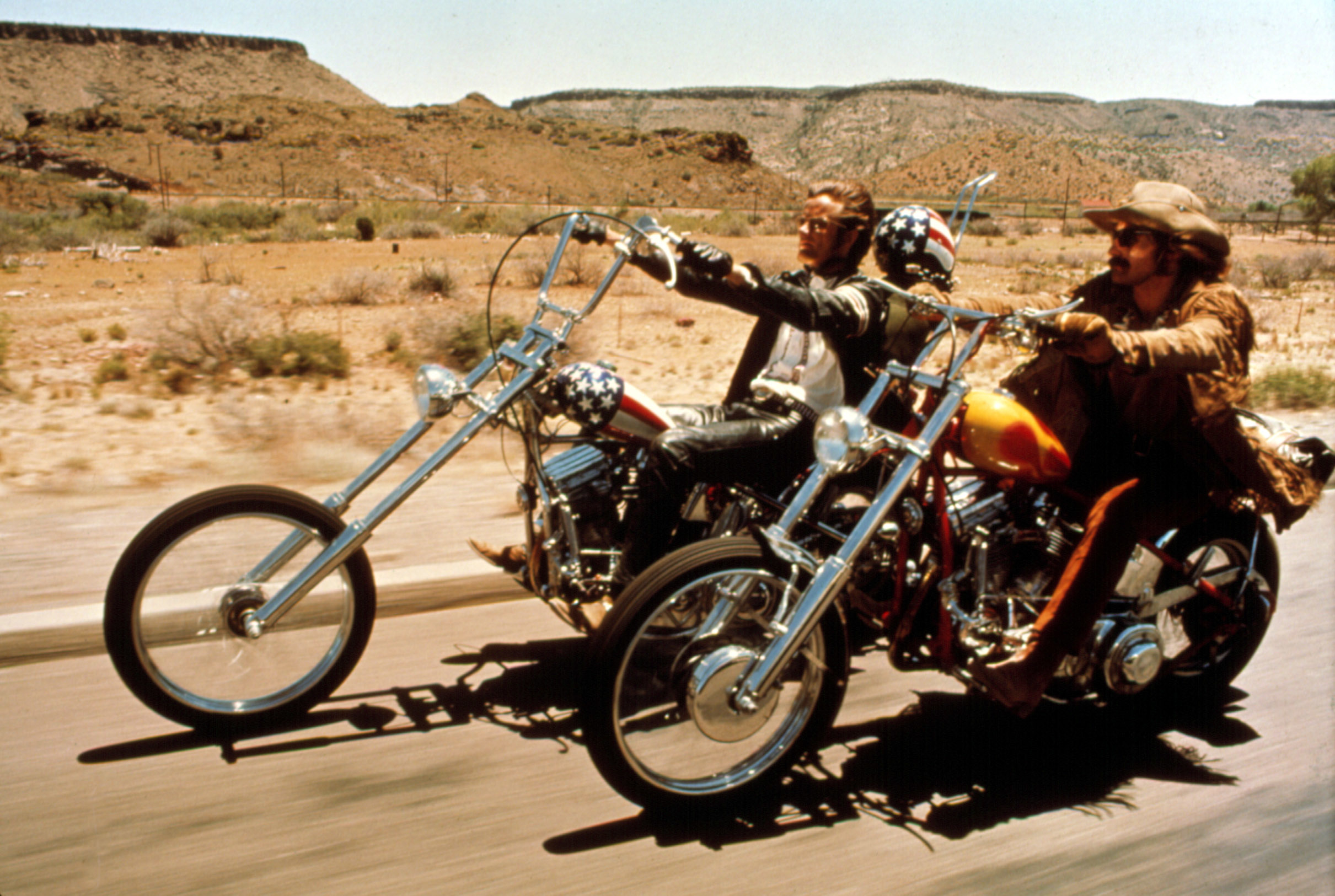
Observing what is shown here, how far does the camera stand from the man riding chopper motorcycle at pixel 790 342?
11.2 feet

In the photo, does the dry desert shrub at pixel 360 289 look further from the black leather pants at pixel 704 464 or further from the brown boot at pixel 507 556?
the black leather pants at pixel 704 464

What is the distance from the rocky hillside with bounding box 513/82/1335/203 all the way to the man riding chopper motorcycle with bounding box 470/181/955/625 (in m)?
69.6

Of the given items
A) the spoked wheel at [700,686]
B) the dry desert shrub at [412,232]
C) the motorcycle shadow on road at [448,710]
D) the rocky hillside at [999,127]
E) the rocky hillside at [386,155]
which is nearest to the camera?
the spoked wheel at [700,686]

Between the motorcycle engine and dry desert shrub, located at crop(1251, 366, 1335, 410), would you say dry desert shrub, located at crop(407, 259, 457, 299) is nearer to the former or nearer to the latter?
dry desert shrub, located at crop(1251, 366, 1335, 410)

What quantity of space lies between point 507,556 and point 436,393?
0.84 metres

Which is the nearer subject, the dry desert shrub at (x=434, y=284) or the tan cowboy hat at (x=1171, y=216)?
the tan cowboy hat at (x=1171, y=216)

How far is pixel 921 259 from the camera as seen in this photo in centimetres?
375

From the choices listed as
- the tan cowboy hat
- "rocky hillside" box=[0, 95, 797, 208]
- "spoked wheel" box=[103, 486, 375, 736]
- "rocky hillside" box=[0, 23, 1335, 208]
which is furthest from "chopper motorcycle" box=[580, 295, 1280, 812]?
"rocky hillside" box=[0, 95, 797, 208]

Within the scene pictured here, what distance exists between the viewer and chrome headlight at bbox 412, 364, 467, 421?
3.30m

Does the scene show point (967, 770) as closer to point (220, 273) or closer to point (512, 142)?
point (220, 273)

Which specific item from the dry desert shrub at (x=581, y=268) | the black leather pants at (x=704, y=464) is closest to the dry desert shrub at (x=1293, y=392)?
the black leather pants at (x=704, y=464)

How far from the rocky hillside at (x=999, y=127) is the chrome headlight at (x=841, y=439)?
70.9 metres

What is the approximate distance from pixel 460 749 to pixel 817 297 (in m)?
1.83

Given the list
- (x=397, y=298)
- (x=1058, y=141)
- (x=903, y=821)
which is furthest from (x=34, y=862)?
(x=1058, y=141)
